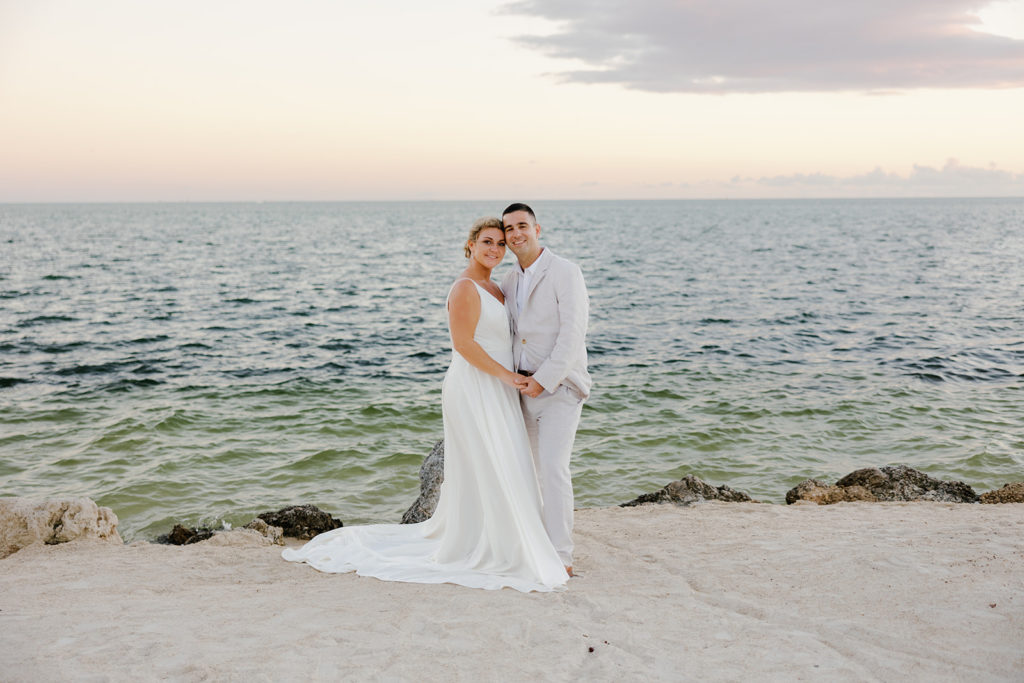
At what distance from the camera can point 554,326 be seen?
591cm

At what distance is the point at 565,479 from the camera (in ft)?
19.3

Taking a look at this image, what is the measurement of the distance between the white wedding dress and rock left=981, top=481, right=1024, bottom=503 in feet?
17.7

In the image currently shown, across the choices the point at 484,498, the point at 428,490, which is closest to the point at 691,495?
the point at 428,490

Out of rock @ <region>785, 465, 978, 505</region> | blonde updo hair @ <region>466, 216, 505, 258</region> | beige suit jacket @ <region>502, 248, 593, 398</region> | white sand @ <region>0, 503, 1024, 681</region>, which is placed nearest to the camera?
white sand @ <region>0, 503, 1024, 681</region>

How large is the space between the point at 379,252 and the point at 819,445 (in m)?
50.1

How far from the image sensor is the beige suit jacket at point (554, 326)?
5.73 metres

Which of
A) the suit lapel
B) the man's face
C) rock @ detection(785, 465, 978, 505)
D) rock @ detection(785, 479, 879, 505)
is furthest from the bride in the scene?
rock @ detection(785, 465, 978, 505)

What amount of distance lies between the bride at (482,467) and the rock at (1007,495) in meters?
5.39

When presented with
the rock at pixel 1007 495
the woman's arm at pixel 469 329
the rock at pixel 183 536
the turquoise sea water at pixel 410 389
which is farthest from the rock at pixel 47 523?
the rock at pixel 1007 495

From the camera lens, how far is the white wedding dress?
579 centimetres

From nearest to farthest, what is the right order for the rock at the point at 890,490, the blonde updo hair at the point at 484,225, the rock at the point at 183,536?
the blonde updo hair at the point at 484,225
the rock at the point at 183,536
the rock at the point at 890,490

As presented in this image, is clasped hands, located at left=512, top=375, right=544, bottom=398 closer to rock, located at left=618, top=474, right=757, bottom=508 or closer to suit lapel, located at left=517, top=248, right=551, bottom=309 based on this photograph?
suit lapel, located at left=517, top=248, right=551, bottom=309

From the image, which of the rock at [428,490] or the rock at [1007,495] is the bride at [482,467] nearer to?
the rock at [428,490]

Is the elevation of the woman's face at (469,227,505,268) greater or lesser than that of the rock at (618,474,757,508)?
greater
